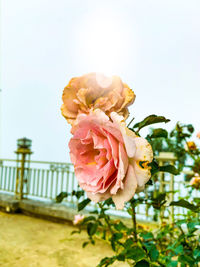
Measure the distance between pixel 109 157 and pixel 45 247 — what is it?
2979mm

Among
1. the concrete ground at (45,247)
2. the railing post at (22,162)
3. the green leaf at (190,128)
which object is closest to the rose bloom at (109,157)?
the green leaf at (190,128)

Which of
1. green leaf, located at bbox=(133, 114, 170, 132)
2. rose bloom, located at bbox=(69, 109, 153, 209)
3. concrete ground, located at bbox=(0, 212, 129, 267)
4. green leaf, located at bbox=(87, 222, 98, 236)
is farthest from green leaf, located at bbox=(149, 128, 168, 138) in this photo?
concrete ground, located at bbox=(0, 212, 129, 267)

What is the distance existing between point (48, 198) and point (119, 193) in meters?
4.66

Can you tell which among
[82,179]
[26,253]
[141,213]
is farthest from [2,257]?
[82,179]

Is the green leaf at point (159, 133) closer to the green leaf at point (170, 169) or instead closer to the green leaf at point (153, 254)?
the green leaf at point (170, 169)

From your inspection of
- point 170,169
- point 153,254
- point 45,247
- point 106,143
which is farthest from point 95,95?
point 45,247

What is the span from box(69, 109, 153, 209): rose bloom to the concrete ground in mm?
2158

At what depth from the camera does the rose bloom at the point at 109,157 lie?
0.38 metres

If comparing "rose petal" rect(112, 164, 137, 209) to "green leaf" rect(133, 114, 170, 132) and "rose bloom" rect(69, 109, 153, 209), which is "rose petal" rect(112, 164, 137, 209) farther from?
"green leaf" rect(133, 114, 170, 132)

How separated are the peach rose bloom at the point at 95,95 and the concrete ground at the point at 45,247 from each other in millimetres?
2181

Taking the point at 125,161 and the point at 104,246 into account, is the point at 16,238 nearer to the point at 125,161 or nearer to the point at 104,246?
the point at 104,246

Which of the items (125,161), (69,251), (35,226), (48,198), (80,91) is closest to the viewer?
(125,161)

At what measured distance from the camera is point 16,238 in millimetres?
3299

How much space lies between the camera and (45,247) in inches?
115
